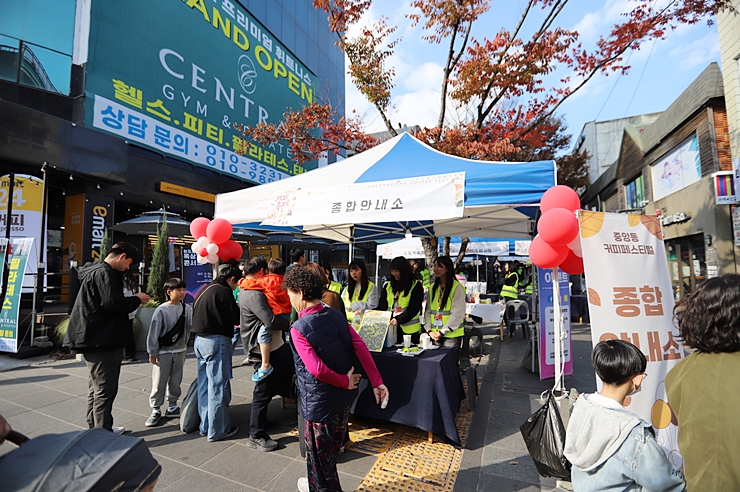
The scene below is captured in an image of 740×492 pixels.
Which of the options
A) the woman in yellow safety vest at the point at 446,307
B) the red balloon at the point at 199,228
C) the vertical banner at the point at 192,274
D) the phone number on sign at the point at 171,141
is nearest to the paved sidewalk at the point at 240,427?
the woman in yellow safety vest at the point at 446,307

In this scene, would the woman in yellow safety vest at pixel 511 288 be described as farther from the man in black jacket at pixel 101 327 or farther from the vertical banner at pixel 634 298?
the man in black jacket at pixel 101 327

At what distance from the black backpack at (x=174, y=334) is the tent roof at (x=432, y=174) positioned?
4.52ft

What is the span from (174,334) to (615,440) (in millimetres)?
4191

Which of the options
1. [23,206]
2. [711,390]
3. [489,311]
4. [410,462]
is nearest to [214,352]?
[410,462]

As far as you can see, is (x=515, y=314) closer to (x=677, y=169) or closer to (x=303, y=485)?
(x=303, y=485)

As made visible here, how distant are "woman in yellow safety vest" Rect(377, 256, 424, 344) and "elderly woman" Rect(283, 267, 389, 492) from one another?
209 cm

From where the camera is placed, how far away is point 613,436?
1.46 m

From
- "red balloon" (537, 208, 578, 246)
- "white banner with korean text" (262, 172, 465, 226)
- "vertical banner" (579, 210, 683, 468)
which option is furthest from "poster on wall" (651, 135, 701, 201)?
"white banner with korean text" (262, 172, 465, 226)

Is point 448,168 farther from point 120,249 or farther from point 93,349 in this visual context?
point 93,349

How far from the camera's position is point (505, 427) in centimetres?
388

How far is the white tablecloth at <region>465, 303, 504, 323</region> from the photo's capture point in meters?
8.23

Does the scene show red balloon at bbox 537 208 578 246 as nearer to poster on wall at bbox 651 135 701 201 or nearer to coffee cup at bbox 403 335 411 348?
coffee cup at bbox 403 335 411 348

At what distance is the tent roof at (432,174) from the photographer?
3406mm

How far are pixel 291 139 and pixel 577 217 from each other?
725cm
